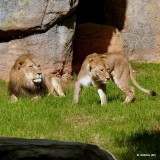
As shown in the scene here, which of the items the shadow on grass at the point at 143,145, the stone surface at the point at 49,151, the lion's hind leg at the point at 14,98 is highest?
the stone surface at the point at 49,151

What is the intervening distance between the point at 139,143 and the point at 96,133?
78cm

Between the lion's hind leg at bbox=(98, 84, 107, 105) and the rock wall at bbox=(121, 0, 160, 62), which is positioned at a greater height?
the rock wall at bbox=(121, 0, 160, 62)

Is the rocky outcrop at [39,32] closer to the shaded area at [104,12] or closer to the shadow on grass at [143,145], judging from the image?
the shaded area at [104,12]

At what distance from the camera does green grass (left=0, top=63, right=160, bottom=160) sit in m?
6.58

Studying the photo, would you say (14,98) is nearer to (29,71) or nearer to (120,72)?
(29,71)

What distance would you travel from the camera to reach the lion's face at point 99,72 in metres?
8.86

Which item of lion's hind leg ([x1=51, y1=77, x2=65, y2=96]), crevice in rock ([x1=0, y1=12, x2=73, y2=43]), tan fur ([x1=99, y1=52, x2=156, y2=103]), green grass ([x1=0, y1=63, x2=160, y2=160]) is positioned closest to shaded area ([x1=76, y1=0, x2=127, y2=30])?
crevice in rock ([x1=0, y1=12, x2=73, y2=43])

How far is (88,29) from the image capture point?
14.8 m

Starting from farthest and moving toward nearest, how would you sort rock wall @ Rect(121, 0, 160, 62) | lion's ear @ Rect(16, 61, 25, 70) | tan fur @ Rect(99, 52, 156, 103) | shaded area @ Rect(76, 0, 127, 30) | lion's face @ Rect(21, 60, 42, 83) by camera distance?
shaded area @ Rect(76, 0, 127, 30) → rock wall @ Rect(121, 0, 160, 62) → lion's ear @ Rect(16, 61, 25, 70) → lion's face @ Rect(21, 60, 42, 83) → tan fur @ Rect(99, 52, 156, 103)

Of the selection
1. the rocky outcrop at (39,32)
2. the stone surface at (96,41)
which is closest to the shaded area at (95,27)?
the stone surface at (96,41)

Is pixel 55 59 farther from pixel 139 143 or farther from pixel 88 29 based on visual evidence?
pixel 139 143

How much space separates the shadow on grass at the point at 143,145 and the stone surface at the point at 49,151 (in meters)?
3.29

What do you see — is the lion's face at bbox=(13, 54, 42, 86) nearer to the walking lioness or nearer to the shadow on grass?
the walking lioness

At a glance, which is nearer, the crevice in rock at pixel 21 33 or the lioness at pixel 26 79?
the lioness at pixel 26 79
